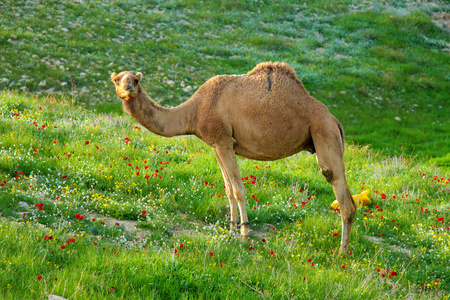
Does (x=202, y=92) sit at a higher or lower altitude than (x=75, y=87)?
higher

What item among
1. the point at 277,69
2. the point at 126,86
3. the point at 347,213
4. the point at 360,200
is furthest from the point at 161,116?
the point at 360,200

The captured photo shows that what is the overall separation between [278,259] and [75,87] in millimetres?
14505

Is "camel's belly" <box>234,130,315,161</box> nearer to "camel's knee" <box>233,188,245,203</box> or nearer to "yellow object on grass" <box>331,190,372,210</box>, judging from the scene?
"camel's knee" <box>233,188,245,203</box>

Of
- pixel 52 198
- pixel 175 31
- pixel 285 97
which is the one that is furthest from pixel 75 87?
pixel 285 97

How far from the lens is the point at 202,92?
23.0ft

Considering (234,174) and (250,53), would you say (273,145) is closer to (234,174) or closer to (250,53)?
(234,174)

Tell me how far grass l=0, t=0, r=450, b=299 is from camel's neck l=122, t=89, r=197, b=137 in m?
1.38

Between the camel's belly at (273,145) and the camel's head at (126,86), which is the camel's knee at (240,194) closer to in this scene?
the camel's belly at (273,145)

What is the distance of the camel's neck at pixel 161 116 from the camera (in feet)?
21.5

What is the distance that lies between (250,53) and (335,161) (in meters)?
17.4

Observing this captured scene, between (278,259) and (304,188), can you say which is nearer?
(278,259)

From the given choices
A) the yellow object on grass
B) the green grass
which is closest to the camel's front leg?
the green grass

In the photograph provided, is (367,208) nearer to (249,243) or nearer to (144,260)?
(249,243)

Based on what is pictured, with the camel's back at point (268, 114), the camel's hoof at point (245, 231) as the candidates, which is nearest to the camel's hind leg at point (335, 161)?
the camel's back at point (268, 114)
